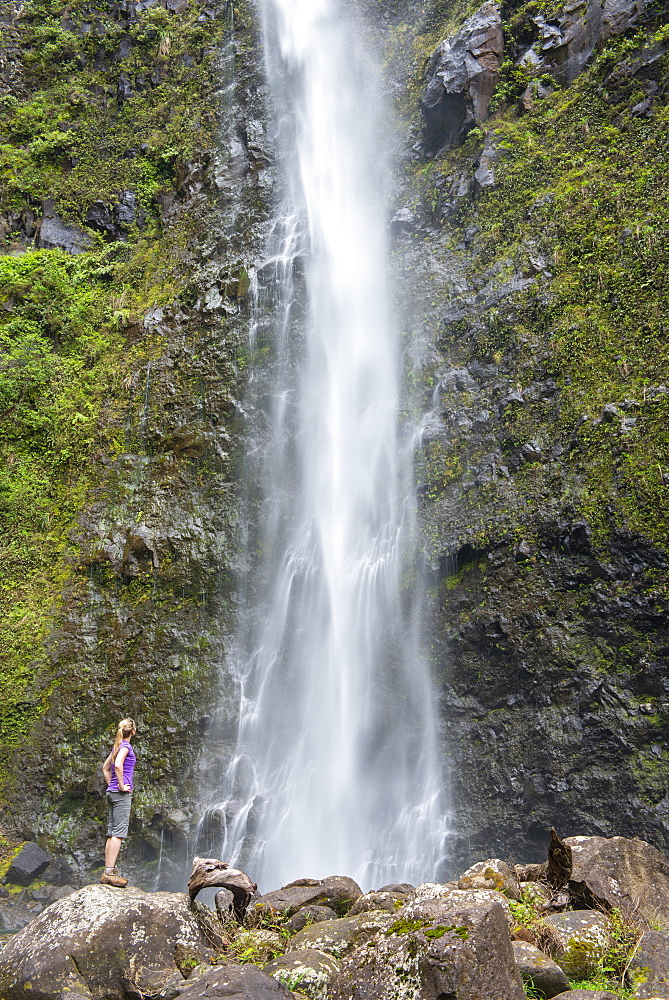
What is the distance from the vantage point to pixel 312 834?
28.8 ft

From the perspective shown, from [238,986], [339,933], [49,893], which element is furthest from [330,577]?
[238,986]

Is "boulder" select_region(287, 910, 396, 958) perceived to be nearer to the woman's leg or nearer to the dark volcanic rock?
the dark volcanic rock

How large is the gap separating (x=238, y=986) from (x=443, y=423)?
8625 millimetres

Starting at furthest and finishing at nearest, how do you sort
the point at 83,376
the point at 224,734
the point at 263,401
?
the point at 83,376 < the point at 263,401 < the point at 224,734

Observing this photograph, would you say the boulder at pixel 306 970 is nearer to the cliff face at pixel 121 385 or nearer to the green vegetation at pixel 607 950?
the green vegetation at pixel 607 950

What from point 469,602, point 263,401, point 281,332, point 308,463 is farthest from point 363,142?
point 469,602

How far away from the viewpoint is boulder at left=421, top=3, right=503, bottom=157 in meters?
13.0

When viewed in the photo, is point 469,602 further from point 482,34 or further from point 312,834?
point 482,34

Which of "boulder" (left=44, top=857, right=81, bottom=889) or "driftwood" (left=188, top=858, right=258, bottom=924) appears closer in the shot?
"driftwood" (left=188, top=858, right=258, bottom=924)

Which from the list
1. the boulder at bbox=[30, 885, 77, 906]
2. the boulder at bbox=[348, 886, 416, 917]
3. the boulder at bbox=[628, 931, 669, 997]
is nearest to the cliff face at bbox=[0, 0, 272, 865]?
the boulder at bbox=[30, 885, 77, 906]

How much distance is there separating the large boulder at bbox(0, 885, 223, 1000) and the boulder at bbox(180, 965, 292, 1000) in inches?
32.1

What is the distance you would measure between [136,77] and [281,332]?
36.0 feet

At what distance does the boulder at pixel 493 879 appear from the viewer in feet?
15.4

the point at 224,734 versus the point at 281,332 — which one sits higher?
the point at 281,332
